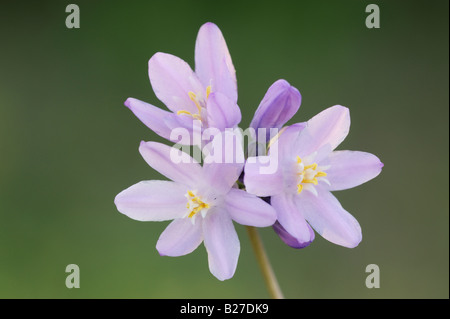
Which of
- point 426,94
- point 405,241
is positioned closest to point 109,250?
point 405,241

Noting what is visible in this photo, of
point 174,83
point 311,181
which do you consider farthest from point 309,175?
point 174,83

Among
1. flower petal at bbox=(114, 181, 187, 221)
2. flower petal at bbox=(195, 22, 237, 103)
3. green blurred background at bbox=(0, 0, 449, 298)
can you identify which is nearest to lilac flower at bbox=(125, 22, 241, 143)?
flower petal at bbox=(195, 22, 237, 103)

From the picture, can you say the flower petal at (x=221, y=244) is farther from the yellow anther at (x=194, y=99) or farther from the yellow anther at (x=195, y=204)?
the yellow anther at (x=194, y=99)

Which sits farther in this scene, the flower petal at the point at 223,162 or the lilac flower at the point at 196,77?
the lilac flower at the point at 196,77

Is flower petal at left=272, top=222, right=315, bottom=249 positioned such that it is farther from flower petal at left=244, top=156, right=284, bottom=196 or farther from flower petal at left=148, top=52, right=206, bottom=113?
flower petal at left=148, top=52, right=206, bottom=113

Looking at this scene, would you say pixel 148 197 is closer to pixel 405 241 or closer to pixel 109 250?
pixel 109 250

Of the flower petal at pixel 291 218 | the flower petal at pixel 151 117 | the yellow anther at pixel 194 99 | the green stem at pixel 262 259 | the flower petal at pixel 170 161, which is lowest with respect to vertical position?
the green stem at pixel 262 259

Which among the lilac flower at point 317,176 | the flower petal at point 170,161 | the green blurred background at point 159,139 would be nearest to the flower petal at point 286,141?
the lilac flower at point 317,176

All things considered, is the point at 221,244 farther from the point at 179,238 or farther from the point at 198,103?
the point at 198,103
